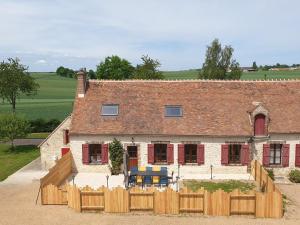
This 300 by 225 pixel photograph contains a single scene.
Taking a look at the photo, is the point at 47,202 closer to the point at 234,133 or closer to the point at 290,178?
the point at 234,133

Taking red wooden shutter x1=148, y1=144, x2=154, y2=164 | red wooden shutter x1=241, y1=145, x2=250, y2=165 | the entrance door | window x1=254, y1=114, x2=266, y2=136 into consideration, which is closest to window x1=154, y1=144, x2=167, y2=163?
red wooden shutter x1=148, y1=144, x2=154, y2=164

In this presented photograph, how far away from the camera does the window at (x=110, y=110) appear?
27188mm

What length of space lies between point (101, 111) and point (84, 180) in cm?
524

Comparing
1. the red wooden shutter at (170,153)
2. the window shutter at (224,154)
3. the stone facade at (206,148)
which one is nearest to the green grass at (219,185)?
the stone facade at (206,148)

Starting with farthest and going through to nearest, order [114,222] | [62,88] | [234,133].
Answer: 1. [62,88]
2. [234,133]
3. [114,222]

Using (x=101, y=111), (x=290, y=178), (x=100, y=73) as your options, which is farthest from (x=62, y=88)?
(x=290, y=178)

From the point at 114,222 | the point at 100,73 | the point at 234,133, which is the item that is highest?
the point at 100,73

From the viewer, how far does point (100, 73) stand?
7138 centimetres

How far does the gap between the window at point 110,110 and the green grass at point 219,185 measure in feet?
23.9

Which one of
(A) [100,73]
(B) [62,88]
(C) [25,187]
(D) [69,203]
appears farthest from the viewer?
(B) [62,88]

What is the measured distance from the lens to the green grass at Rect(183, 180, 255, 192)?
23.1m

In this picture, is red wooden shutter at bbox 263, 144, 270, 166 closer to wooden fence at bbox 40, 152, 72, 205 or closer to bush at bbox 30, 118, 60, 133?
wooden fence at bbox 40, 152, 72, 205

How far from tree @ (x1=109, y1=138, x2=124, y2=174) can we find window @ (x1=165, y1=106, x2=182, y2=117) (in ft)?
13.5

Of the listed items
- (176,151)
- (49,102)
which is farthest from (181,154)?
(49,102)
